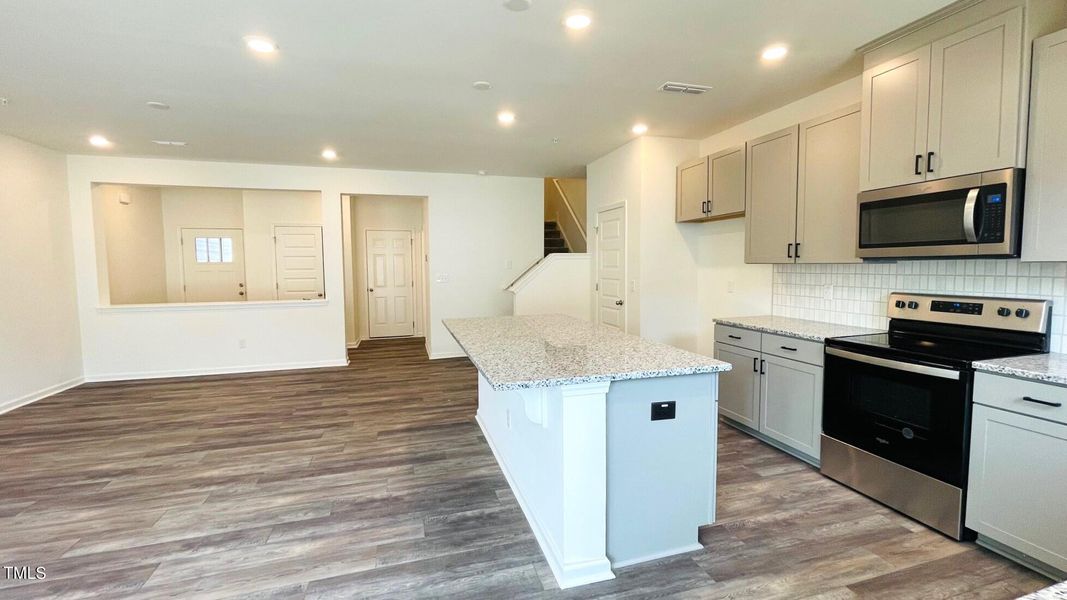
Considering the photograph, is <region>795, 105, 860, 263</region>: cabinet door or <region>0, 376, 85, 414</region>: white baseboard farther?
<region>0, 376, 85, 414</region>: white baseboard

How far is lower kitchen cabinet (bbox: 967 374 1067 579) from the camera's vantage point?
1.88 m

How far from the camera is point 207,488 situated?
284 cm

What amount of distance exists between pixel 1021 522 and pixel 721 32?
8.88ft

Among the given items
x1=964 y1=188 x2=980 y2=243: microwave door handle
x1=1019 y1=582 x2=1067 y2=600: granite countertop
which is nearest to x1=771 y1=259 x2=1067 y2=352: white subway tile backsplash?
x1=964 y1=188 x2=980 y2=243: microwave door handle

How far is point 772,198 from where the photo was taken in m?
3.55

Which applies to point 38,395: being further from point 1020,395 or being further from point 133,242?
point 1020,395

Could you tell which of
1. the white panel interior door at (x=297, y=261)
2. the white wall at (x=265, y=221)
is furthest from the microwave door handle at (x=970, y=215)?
the white panel interior door at (x=297, y=261)

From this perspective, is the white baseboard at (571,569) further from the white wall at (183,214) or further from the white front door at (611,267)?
the white wall at (183,214)

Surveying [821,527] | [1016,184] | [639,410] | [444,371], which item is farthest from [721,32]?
[444,371]

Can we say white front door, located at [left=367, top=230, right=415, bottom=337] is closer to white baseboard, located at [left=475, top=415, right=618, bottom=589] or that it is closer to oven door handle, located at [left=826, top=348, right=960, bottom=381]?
white baseboard, located at [left=475, top=415, right=618, bottom=589]

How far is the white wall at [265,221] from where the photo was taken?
7.09 m

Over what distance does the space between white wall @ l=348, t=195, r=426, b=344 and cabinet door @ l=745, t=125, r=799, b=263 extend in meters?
5.44

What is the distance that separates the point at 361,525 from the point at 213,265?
6.49m

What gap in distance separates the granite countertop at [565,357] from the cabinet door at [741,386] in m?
1.13
